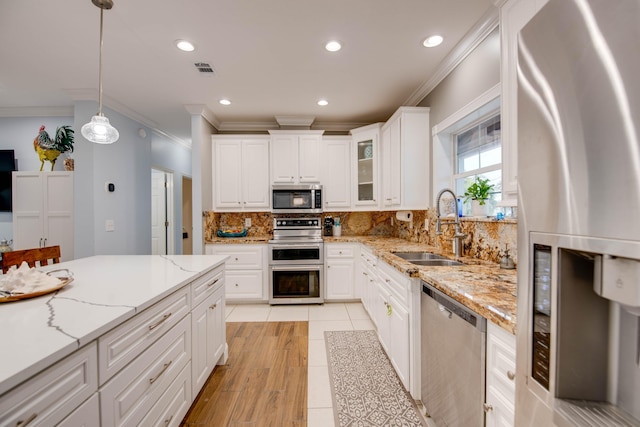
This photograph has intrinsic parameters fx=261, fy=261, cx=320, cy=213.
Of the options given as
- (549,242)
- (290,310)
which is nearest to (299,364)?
(290,310)

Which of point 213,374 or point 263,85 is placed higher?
point 263,85

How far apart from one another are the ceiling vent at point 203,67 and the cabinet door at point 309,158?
1.47 m

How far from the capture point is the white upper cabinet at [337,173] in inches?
150

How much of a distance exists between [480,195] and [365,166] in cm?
189

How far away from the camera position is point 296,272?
3.53 m

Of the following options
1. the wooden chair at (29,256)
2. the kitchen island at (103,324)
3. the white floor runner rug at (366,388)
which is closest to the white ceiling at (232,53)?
the wooden chair at (29,256)

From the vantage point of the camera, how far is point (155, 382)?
1.25 meters

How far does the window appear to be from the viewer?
2020 mm

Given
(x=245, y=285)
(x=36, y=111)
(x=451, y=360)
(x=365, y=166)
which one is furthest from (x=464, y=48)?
(x=36, y=111)

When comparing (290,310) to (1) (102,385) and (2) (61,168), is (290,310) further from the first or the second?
(2) (61,168)

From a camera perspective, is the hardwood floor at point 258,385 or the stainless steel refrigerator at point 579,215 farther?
the hardwood floor at point 258,385

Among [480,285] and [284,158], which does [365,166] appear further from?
[480,285]

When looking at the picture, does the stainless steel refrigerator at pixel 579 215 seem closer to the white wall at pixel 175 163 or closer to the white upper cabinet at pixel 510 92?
the white upper cabinet at pixel 510 92

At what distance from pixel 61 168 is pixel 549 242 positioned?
5058mm
